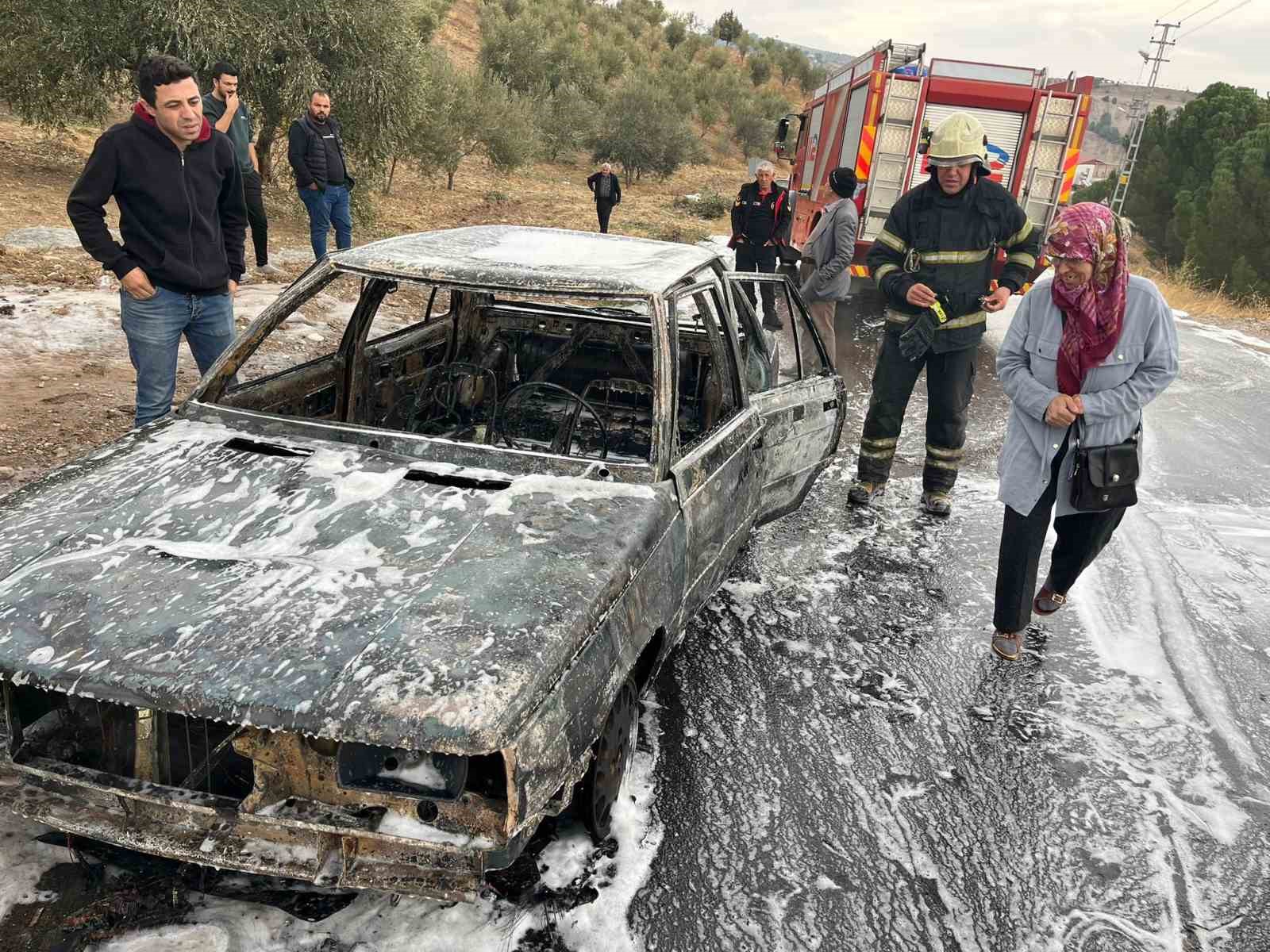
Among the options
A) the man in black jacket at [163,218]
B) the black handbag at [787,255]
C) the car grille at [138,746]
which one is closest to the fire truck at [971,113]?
the black handbag at [787,255]

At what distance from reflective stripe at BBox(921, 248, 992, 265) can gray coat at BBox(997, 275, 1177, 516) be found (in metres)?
1.22

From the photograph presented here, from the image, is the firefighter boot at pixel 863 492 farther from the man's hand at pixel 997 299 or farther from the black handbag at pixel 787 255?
the black handbag at pixel 787 255

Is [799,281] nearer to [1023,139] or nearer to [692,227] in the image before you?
[1023,139]

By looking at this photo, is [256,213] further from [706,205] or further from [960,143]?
[706,205]

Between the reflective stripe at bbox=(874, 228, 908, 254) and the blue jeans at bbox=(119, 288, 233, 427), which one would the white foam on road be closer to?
the blue jeans at bbox=(119, 288, 233, 427)

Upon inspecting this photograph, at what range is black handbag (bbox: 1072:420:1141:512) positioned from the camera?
334cm

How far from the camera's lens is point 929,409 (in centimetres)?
489

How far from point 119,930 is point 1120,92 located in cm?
9504

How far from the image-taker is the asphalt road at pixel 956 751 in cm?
244

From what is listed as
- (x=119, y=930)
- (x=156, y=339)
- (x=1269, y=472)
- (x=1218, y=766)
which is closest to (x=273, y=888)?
(x=119, y=930)

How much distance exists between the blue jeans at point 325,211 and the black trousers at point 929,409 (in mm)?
5667

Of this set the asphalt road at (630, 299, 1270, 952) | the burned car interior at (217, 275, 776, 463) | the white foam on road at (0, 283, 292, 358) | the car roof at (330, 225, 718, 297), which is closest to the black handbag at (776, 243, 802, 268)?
the asphalt road at (630, 299, 1270, 952)

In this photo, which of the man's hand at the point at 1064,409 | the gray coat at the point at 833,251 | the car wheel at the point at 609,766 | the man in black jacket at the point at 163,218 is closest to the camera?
the car wheel at the point at 609,766

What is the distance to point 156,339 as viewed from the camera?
12.7ft
